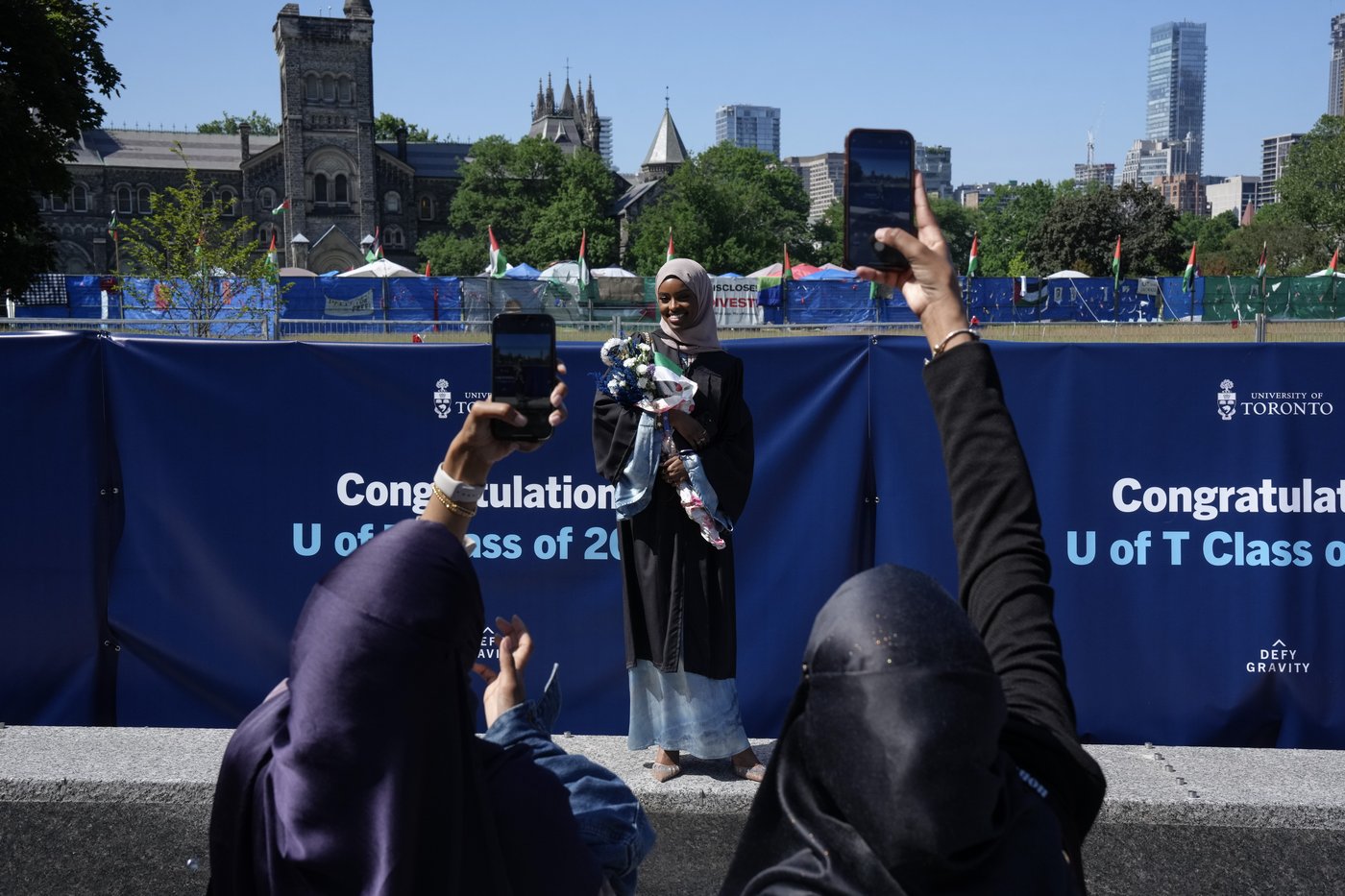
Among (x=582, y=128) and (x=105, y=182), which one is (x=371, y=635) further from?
(x=582, y=128)

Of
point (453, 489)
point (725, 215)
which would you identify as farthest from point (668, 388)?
point (725, 215)

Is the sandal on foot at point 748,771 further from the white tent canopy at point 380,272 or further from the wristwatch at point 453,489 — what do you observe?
the white tent canopy at point 380,272

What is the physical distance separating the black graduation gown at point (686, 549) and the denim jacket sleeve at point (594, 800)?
2486 mm

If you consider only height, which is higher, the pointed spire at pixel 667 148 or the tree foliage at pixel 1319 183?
the pointed spire at pixel 667 148

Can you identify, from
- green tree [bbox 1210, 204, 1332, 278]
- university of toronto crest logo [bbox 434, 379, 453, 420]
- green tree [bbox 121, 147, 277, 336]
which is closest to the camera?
university of toronto crest logo [bbox 434, 379, 453, 420]

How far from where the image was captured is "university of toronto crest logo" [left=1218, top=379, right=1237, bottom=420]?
5.09 metres

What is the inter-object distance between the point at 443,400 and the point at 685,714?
5.67 ft

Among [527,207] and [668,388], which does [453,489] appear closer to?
[668,388]

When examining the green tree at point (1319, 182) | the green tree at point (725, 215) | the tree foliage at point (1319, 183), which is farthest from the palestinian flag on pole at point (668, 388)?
the green tree at point (725, 215)

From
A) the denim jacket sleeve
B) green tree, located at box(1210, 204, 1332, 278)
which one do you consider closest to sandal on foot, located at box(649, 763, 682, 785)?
the denim jacket sleeve

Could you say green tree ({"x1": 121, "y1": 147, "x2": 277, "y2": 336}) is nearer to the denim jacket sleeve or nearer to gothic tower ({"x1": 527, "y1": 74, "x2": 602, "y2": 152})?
the denim jacket sleeve

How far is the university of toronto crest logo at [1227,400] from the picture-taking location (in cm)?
509

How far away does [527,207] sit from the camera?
99.4 metres

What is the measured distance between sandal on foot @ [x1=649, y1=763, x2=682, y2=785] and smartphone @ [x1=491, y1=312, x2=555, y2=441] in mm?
2313
